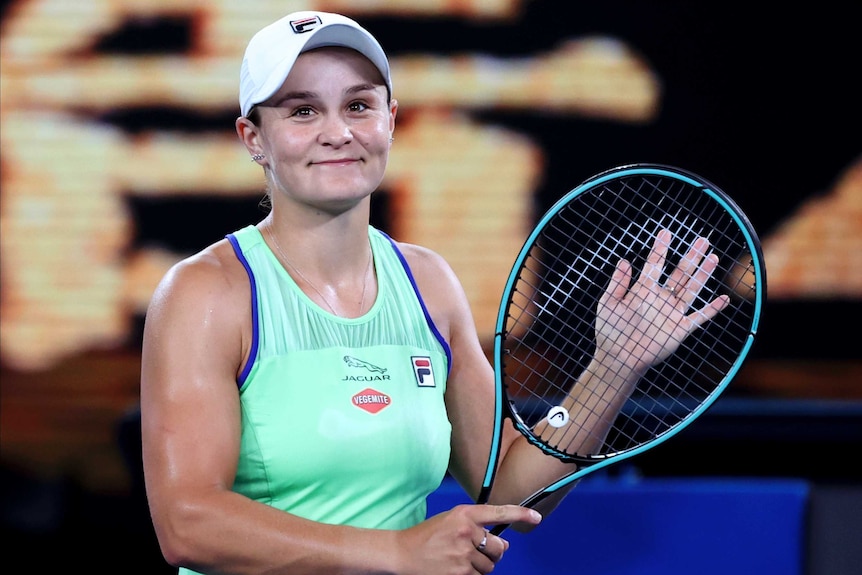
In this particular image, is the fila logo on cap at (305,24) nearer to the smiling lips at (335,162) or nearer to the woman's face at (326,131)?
the woman's face at (326,131)

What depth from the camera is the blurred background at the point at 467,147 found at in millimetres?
4352

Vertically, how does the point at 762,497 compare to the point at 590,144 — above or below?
below

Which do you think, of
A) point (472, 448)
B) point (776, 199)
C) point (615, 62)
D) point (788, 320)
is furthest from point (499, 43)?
point (472, 448)

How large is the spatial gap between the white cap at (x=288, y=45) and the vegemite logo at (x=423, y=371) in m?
0.50

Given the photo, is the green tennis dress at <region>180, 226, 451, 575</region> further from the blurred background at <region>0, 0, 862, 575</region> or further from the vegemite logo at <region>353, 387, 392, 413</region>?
the blurred background at <region>0, 0, 862, 575</region>

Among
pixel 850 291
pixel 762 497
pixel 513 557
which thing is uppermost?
pixel 850 291

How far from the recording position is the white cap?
6.23 feet

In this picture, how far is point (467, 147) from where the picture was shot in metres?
4.40

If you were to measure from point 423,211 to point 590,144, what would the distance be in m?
0.66

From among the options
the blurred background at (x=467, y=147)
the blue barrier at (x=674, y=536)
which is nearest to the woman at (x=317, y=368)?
the blue barrier at (x=674, y=536)

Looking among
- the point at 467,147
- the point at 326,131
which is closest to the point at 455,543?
the point at 326,131

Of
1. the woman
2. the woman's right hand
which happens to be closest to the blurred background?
the woman

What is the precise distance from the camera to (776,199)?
14.3ft

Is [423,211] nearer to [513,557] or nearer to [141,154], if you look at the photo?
[141,154]
